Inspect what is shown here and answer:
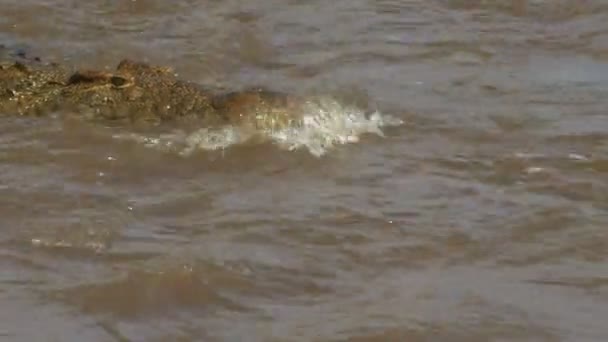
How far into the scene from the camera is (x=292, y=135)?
255 inches

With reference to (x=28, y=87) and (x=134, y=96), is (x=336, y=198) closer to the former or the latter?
(x=134, y=96)

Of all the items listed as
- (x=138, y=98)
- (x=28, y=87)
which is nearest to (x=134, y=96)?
(x=138, y=98)

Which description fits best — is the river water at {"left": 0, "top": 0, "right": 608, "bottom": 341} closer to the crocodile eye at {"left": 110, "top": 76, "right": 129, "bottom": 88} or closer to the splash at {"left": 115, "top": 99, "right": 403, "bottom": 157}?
the splash at {"left": 115, "top": 99, "right": 403, "bottom": 157}

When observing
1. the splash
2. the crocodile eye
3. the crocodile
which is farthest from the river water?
the crocodile eye

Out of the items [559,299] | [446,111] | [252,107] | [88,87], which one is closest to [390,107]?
[446,111]

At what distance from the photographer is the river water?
4.75 meters

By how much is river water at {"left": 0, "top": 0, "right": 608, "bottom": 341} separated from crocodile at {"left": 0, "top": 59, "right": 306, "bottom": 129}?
0.14 m

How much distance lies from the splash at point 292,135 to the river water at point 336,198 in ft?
0.05

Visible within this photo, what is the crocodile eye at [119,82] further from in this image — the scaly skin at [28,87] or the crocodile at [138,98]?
the scaly skin at [28,87]

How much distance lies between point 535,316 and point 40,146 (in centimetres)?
291

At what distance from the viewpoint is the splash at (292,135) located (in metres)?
6.43

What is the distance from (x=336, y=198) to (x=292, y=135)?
2.49 feet

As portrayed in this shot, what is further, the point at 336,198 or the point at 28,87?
the point at 28,87

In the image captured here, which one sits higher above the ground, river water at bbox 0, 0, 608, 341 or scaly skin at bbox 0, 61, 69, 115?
scaly skin at bbox 0, 61, 69, 115
